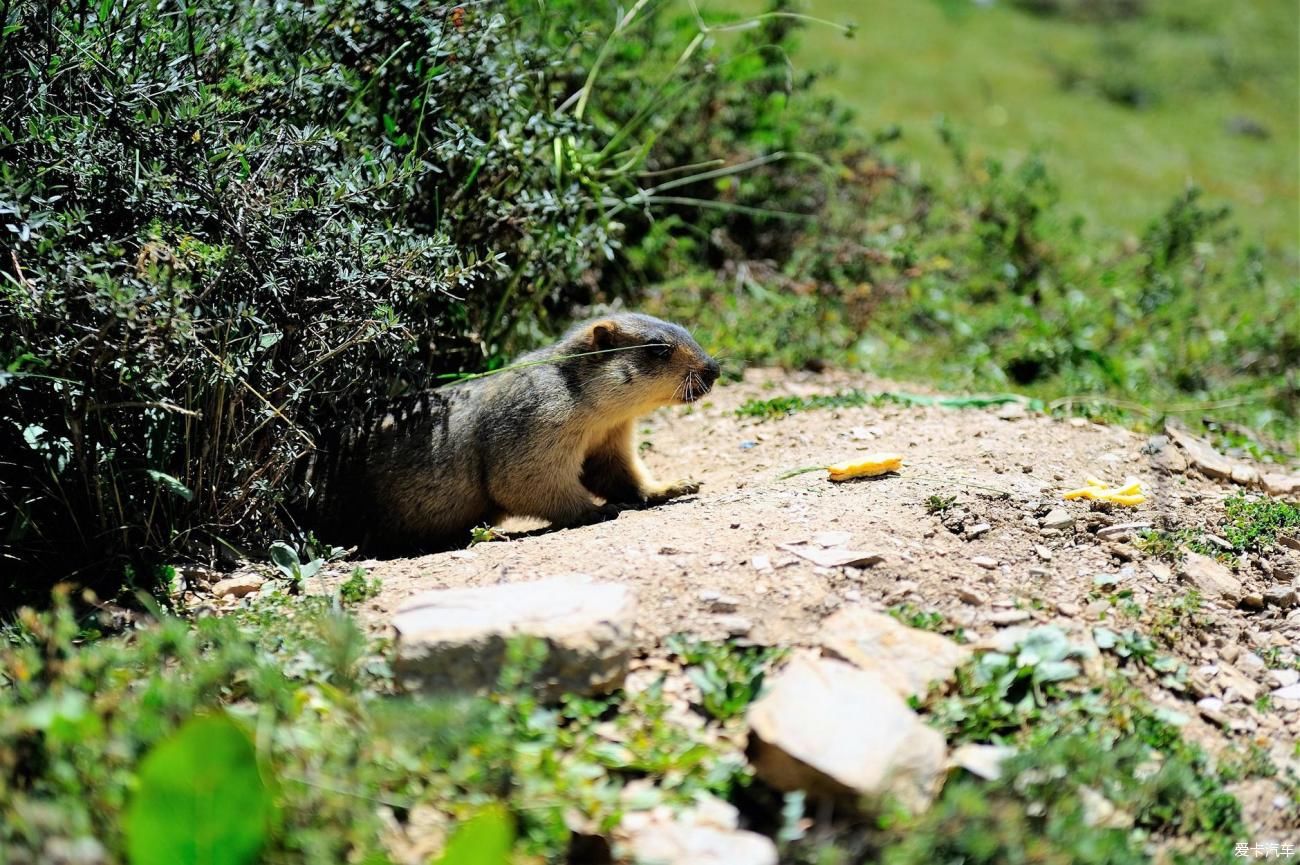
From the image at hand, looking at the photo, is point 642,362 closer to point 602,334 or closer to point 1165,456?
point 602,334

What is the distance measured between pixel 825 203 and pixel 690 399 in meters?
3.77

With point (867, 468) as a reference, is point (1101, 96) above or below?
above

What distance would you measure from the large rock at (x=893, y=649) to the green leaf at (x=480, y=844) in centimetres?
137

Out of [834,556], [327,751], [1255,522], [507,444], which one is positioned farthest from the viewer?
[507,444]

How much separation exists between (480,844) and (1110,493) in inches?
138

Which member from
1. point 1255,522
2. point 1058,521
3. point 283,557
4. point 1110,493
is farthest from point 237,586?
point 1255,522

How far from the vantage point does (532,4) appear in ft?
22.4

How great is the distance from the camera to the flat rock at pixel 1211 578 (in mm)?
4539

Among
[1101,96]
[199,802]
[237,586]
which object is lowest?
[237,586]

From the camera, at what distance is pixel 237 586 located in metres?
4.60

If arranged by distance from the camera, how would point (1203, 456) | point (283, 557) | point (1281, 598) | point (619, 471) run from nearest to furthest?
point (1281, 598) < point (283, 557) < point (1203, 456) < point (619, 471)

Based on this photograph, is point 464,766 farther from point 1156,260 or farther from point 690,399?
point 1156,260

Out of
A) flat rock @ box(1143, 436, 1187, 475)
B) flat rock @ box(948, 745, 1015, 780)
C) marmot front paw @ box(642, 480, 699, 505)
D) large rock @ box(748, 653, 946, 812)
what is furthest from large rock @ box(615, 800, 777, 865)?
flat rock @ box(1143, 436, 1187, 475)

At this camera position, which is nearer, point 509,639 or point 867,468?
point 509,639
